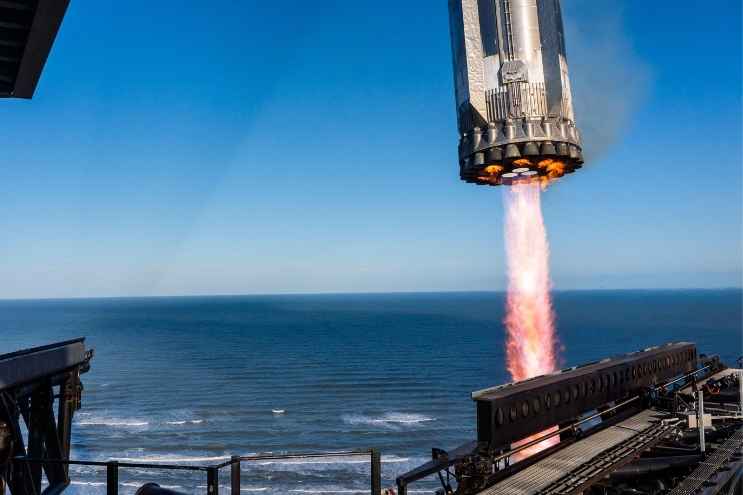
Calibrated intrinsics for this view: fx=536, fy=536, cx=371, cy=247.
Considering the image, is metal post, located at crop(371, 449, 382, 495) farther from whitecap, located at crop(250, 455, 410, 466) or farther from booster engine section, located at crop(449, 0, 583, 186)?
whitecap, located at crop(250, 455, 410, 466)

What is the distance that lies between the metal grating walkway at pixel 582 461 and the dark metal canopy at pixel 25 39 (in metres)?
13.7

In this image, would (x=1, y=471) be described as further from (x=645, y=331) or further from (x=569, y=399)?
(x=645, y=331)

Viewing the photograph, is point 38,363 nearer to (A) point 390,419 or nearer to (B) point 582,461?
(B) point 582,461

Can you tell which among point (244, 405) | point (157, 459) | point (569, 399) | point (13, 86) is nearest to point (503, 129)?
point (569, 399)

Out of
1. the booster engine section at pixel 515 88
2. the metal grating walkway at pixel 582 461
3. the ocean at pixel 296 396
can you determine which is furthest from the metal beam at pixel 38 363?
the ocean at pixel 296 396

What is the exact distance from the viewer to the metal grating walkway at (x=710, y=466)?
12234 millimetres

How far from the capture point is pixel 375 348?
131m

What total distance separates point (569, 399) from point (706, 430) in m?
5.06

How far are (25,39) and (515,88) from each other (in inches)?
505

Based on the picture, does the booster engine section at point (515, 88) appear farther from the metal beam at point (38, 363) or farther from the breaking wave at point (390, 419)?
the breaking wave at point (390, 419)

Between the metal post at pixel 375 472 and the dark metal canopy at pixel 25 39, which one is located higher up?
the dark metal canopy at pixel 25 39

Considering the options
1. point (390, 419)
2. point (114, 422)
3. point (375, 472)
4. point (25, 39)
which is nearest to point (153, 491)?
point (375, 472)

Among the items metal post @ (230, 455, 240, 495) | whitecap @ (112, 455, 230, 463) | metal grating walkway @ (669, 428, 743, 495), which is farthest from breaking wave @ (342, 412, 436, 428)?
metal post @ (230, 455, 240, 495)

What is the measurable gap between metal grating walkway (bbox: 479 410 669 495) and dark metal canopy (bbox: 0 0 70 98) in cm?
1366
